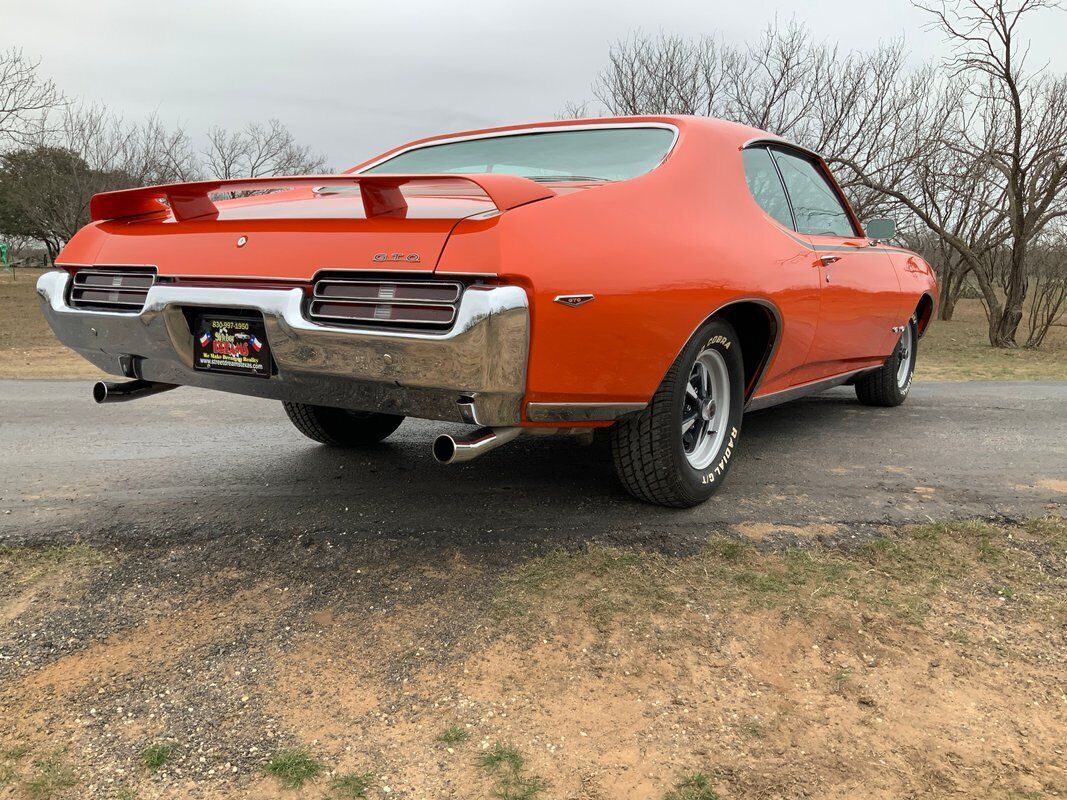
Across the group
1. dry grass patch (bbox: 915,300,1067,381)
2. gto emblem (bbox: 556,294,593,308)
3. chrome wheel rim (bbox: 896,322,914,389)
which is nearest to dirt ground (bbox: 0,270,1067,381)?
dry grass patch (bbox: 915,300,1067,381)

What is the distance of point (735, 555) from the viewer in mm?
2818

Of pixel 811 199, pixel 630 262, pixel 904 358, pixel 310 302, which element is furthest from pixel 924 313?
pixel 310 302

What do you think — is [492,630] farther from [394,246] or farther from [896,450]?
[896,450]

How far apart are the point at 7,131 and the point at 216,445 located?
55.5 ft

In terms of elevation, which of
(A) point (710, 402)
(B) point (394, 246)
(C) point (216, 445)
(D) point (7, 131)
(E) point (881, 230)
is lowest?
(C) point (216, 445)

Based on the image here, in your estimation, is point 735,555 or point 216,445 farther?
point 216,445

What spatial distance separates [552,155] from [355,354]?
147cm

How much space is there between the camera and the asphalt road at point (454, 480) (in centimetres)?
311

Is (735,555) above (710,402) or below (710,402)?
below

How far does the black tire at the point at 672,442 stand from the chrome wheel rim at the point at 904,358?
115 inches

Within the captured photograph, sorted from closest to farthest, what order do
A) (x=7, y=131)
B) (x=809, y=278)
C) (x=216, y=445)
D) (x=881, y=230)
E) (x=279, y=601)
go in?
(x=279, y=601) → (x=809, y=278) → (x=216, y=445) → (x=881, y=230) → (x=7, y=131)

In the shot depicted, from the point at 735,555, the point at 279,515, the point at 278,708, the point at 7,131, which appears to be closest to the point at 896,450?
the point at 735,555

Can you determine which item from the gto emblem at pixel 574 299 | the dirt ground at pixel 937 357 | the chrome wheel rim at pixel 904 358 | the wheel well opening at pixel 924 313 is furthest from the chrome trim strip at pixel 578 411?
the dirt ground at pixel 937 357

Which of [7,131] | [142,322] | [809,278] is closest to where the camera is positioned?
[142,322]
